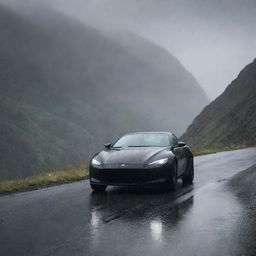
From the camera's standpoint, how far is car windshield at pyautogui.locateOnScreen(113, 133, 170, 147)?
12141mm

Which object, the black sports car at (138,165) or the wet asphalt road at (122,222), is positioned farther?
the black sports car at (138,165)

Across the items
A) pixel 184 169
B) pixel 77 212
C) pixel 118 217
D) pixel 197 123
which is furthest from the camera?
pixel 197 123

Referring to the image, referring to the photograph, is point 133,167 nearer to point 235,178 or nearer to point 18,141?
point 235,178

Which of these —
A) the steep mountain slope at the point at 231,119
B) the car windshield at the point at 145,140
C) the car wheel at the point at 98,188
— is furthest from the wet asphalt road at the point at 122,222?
the steep mountain slope at the point at 231,119

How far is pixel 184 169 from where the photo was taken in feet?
41.4

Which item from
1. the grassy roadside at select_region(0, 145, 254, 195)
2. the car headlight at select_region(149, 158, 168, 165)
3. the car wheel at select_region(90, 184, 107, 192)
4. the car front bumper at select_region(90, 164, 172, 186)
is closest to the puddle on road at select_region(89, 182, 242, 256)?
the car front bumper at select_region(90, 164, 172, 186)

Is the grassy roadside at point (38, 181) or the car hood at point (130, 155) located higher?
the car hood at point (130, 155)

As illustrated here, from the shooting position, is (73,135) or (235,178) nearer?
(235,178)

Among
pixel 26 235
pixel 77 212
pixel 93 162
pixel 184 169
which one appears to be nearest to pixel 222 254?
pixel 26 235

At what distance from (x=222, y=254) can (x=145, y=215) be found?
2724mm

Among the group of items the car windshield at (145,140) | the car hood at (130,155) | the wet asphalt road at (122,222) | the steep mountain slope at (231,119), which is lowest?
the steep mountain slope at (231,119)

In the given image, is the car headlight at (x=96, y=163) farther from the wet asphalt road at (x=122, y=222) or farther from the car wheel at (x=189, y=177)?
the car wheel at (x=189, y=177)

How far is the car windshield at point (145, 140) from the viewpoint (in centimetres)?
1214

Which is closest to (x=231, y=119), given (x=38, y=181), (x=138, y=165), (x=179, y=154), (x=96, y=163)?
(x=38, y=181)
